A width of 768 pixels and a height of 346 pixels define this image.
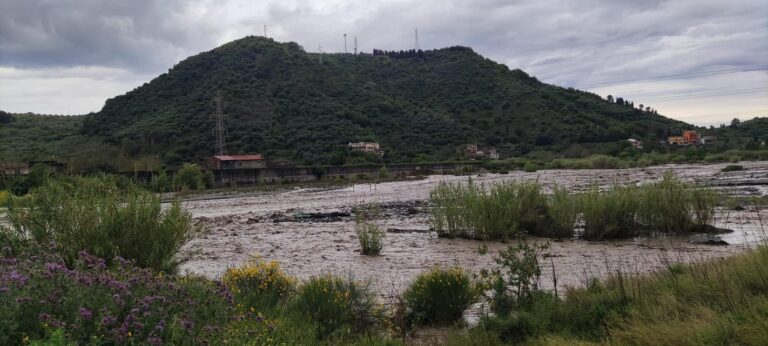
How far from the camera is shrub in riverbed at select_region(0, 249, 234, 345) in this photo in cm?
395

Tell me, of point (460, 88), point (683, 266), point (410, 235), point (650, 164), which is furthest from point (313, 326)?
point (460, 88)

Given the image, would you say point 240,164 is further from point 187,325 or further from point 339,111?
point 187,325

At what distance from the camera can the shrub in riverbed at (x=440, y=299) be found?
793 cm

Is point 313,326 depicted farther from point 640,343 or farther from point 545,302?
point 640,343

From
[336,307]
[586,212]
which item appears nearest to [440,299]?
[336,307]

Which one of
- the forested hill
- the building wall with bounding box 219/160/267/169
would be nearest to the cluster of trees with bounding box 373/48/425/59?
the forested hill

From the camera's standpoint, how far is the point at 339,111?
103312mm

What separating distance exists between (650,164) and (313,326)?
7885cm

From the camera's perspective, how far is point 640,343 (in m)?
5.01

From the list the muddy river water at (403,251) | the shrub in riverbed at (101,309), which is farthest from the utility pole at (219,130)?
the shrub in riverbed at (101,309)

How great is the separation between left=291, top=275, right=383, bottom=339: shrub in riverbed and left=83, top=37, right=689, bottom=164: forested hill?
7122 centimetres

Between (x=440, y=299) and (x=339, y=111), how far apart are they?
317 feet

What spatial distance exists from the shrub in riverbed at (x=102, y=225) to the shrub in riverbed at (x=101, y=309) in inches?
162

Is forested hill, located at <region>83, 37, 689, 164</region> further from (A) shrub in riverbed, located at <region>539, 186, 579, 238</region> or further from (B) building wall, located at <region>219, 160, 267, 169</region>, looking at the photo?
(A) shrub in riverbed, located at <region>539, 186, 579, 238</region>
